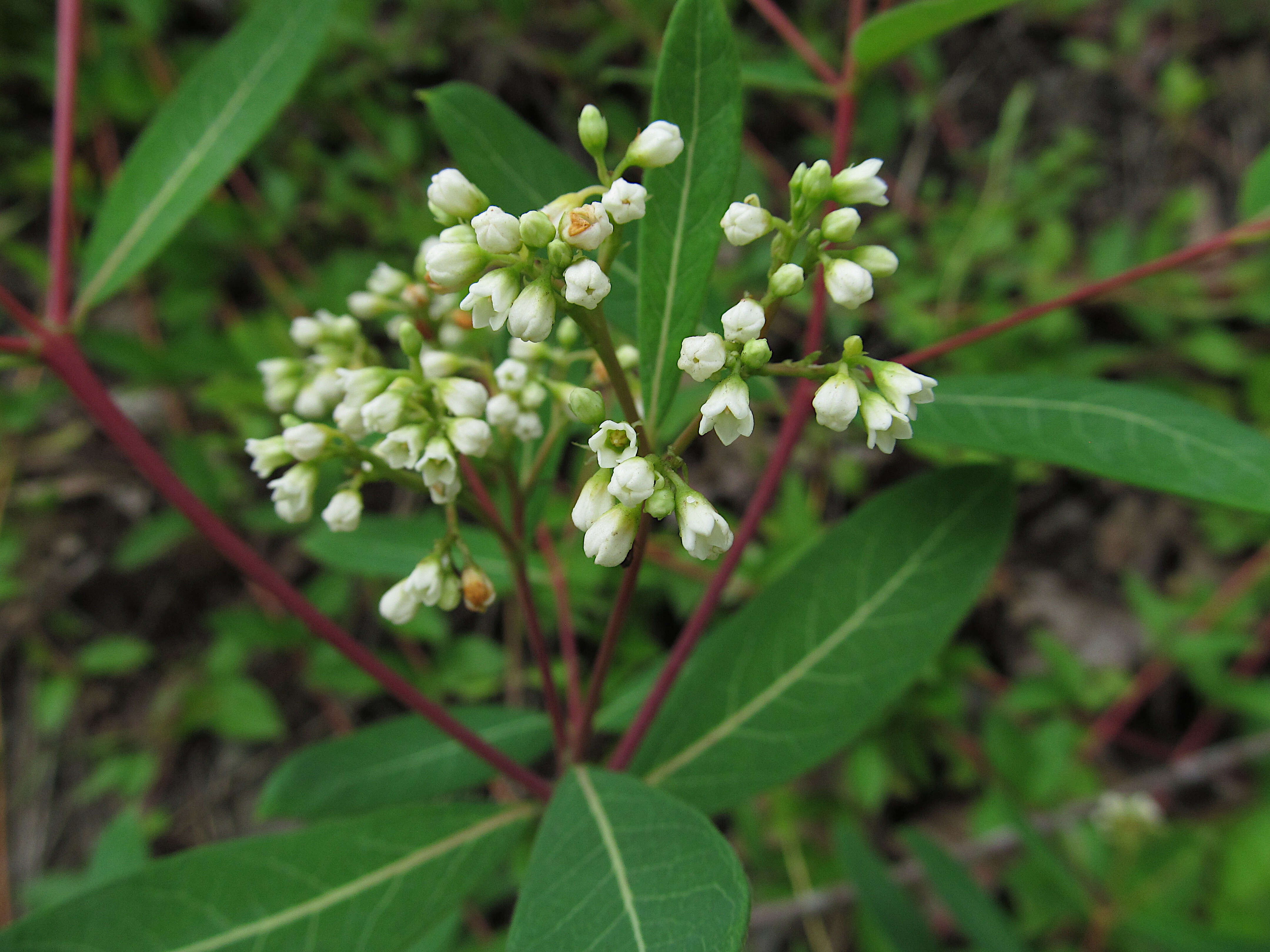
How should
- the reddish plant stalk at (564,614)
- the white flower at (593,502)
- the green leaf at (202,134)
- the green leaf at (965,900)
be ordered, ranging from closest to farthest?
1. the white flower at (593,502)
2. the green leaf at (202,134)
3. the reddish plant stalk at (564,614)
4. the green leaf at (965,900)

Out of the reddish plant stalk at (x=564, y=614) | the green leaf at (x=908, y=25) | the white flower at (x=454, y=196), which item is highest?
the green leaf at (x=908, y=25)

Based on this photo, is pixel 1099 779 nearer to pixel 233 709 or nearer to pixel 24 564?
pixel 233 709

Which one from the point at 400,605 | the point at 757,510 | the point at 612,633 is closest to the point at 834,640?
the point at 757,510

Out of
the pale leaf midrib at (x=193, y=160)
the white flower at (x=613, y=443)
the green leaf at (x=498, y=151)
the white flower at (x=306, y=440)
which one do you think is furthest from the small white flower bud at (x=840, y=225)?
the pale leaf midrib at (x=193, y=160)

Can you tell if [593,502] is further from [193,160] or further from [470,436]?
[193,160]

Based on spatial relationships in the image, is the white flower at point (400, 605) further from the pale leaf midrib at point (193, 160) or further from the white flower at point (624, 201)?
the pale leaf midrib at point (193, 160)

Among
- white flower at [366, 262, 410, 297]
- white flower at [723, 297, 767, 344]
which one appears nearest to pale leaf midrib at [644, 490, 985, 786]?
white flower at [723, 297, 767, 344]

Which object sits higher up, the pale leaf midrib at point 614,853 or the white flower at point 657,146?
the white flower at point 657,146
